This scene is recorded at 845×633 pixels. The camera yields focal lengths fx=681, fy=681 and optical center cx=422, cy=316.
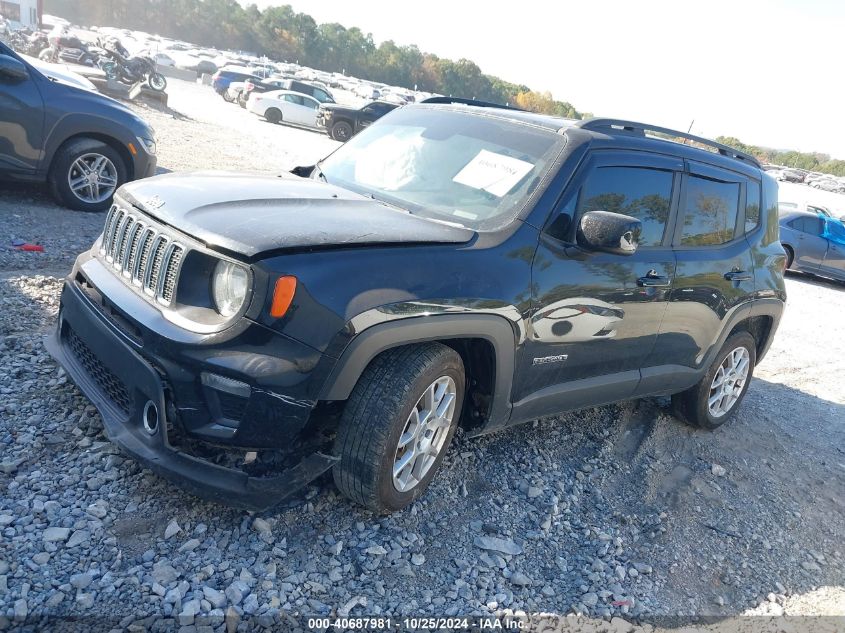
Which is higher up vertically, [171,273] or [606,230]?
[606,230]

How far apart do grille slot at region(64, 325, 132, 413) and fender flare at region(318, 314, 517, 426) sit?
2.96 feet

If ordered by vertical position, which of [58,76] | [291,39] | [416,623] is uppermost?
[291,39]

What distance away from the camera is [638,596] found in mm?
3123

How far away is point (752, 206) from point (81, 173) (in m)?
6.36

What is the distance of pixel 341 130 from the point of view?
23.8m

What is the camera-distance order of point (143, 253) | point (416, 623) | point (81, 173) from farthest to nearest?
1. point (81, 173)
2. point (143, 253)
3. point (416, 623)

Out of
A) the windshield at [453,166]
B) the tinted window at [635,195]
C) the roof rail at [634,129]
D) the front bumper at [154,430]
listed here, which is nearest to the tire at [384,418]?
the front bumper at [154,430]

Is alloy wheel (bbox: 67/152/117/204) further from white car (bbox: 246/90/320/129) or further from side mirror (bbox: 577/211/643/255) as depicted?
white car (bbox: 246/90/320/129)

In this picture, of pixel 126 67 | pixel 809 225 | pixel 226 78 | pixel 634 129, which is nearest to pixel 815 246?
pixel 809 225

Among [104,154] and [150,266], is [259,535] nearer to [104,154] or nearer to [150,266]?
[150,266]

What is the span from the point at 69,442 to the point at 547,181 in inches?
104

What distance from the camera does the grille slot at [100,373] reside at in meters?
2.88

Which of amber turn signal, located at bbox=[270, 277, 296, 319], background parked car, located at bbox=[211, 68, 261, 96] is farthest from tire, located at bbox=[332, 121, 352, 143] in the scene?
amber turn signal, located at bbox=[270, 277, 296, 319]

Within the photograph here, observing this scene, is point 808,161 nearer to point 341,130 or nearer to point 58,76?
point 341,130
